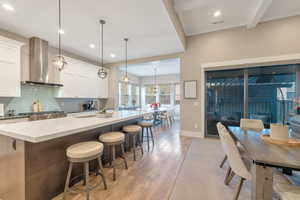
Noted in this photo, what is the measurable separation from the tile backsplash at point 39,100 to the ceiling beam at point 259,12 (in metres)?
5.60

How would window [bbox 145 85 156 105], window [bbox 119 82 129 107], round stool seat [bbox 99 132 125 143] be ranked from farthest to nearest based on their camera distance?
window [bbox 145 85 156 105]
window [bbox 119 82 129 107]
round stool seat [bbox 99 132 125 143]

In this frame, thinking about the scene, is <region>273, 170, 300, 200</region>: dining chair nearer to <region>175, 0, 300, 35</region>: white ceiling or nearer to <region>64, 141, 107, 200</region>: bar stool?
<region>64, 141, 107, 200</region>: bar stool

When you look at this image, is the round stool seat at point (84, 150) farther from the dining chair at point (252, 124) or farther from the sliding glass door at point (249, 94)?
the sliding glass door at point (249, 94)

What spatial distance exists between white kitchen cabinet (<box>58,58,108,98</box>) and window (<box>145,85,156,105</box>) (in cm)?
409

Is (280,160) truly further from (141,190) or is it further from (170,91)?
(170,91)

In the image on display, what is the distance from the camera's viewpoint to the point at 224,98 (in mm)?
4156

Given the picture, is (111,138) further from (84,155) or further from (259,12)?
(259,12)

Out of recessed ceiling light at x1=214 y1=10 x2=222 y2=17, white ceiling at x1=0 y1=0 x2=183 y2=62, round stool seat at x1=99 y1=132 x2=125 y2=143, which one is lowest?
round stool seat at x1=99 y1=132 x2=125 y2=143

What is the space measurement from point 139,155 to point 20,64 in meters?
3.66

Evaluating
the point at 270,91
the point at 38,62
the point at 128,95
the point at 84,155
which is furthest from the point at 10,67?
the point at 270,91

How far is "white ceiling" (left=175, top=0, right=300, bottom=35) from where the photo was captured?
2.77m

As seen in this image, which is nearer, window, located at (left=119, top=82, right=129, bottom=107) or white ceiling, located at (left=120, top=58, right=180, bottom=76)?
white ceiling, located at (left=120, top=58, right=180, bottom=76)

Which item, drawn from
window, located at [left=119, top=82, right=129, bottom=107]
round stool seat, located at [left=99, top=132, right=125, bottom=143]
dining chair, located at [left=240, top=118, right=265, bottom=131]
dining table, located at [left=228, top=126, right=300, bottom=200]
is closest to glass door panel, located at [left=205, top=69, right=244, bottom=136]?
dining chair, located at [left=240, top=118, right=265, bottom=131]

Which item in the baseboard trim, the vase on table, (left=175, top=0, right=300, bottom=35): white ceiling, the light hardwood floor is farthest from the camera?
the baseboard trim
